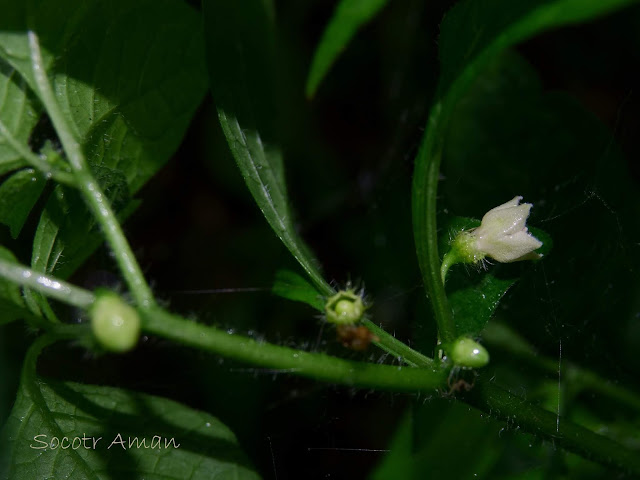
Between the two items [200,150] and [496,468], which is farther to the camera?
[200,150]

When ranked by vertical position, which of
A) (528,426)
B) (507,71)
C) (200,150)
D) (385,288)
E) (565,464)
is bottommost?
(528,426)

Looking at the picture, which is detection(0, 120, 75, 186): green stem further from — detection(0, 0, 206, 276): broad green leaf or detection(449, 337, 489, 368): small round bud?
detection(449, 337, 489, 368): small round bud

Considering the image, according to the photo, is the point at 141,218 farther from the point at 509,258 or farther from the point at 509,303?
the point at 509,258

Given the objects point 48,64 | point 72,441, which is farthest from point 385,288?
point 48,64

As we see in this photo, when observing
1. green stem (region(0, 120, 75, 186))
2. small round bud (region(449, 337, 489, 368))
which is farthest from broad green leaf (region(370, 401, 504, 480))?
green stem (region(0, 120, 75, 186))

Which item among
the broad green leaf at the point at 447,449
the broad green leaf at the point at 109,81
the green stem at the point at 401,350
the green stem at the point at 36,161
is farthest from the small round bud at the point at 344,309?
the broad green leaf at the point at 447,449

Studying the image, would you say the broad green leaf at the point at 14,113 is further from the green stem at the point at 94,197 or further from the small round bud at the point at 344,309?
the small round bud at the point at 344,309

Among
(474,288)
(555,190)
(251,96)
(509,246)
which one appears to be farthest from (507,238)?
(555,190)
